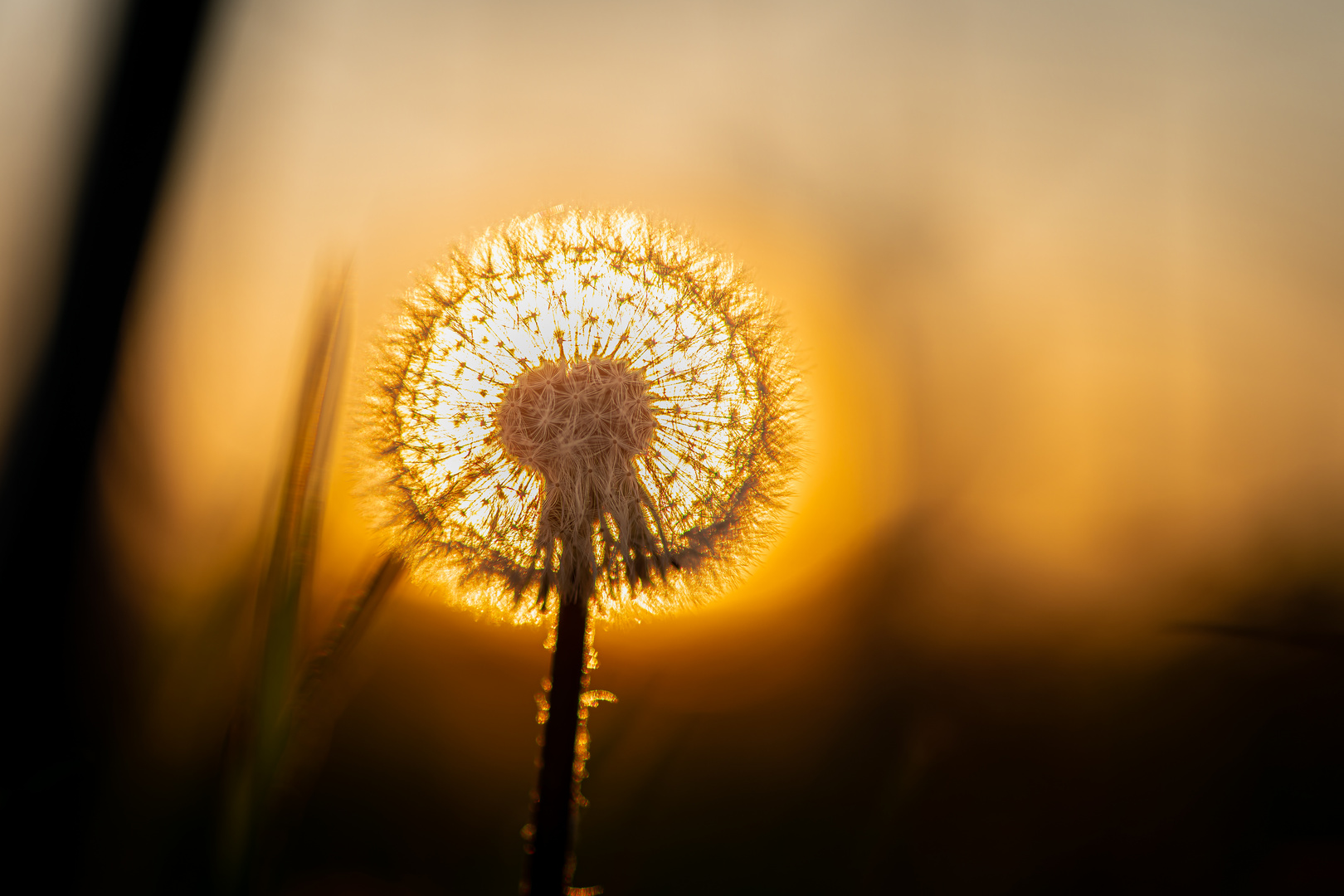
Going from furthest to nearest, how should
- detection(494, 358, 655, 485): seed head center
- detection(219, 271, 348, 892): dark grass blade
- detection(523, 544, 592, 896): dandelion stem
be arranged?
detection(494, 358, 655, 485): seed head center → detection(523, 544, 592, 896): dandelion stem → detection(219, 271, 348, 892): dark grass blade

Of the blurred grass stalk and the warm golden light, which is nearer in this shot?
the blurred grass stalk

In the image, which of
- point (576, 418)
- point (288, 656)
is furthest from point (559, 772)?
point (576, 418)

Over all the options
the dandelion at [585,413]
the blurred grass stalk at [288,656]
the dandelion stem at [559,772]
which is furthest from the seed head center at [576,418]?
the blurred grass stalk at [288,656]

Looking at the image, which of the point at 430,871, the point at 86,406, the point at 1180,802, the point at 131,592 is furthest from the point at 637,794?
the point at 1180,802

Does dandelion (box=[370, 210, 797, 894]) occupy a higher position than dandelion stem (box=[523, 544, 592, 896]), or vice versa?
dandelion (box=[370, 210, 797, 894])

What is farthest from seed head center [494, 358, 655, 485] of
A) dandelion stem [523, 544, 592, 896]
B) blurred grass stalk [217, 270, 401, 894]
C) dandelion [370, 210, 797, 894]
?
blurred grass stalk [217, 270, 401, 894]

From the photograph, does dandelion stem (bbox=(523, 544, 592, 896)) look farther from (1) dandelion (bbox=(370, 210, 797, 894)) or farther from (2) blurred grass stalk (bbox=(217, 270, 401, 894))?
(2) blurred grass stalk (bbox=(217, 270, 401, 894))

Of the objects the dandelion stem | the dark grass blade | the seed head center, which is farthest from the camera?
the seed head center
